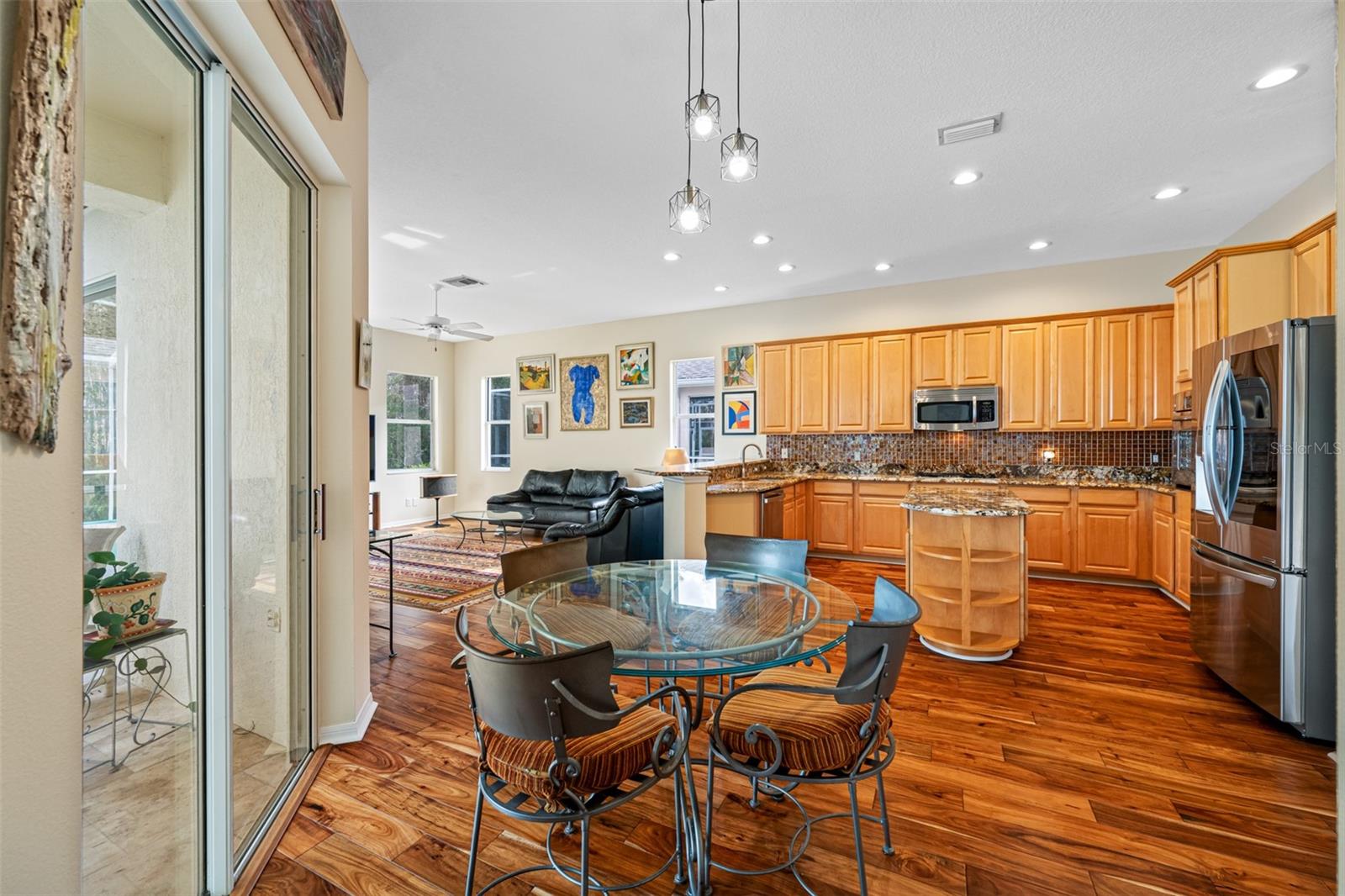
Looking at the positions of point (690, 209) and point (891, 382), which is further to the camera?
point (891, 382)

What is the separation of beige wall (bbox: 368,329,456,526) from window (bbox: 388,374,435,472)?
0.09 meters

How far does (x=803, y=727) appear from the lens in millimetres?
1471

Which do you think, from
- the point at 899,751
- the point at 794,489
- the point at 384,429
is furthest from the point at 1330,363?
the point at 384,429

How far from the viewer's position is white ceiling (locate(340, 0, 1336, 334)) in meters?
2.19

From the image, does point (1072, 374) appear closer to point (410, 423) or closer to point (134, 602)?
point (134, 602)

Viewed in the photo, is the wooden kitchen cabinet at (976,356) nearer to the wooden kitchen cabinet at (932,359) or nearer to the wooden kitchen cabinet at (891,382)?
the wooden kitchen cabinet at (932,359)

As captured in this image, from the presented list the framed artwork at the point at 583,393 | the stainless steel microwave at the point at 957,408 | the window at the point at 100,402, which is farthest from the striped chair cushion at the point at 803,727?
the framed artwork at the point at 583,393

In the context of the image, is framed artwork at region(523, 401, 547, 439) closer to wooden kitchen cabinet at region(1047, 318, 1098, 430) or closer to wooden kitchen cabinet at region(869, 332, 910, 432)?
wooden kitchen cabinet at region(869, 332, 910, 432)

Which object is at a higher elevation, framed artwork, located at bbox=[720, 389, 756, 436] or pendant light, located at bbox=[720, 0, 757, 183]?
pendant light, located at bbox=[720, 0, 757, 183]

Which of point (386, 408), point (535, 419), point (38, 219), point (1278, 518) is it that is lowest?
point (1278, 518)

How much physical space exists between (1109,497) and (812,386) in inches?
110

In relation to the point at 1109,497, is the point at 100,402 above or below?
above

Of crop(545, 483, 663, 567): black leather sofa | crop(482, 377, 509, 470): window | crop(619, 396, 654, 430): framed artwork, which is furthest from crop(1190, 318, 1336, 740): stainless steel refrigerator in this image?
crop(482, 377, 509, 470): window

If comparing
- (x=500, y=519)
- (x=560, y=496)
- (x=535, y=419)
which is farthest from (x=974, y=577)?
(x=535, y=419)
